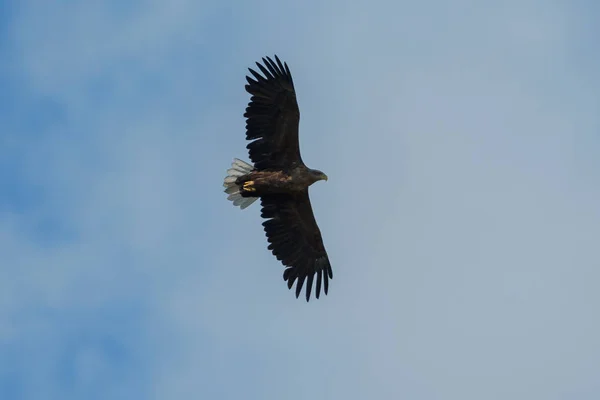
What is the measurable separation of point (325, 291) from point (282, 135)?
3185 millimetres

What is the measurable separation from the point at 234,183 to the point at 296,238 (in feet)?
5.24

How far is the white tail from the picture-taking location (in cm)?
2550

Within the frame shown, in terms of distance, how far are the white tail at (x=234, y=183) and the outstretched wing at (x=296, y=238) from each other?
393mm

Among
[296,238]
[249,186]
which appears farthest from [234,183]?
[296,238]

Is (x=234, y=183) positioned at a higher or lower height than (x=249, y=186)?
higher

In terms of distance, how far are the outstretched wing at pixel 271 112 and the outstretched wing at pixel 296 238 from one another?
1.11m

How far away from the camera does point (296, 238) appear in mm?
25906

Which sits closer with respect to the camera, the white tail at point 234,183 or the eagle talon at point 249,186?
the eagle talon at point 249,186

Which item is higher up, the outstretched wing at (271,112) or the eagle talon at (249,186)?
the outstretched wing at (271,112)

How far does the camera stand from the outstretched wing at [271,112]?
81.6 ft

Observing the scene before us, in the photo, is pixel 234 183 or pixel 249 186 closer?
pixel 249 186

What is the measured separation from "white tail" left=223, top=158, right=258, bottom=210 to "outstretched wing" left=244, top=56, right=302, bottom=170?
55 centimetres

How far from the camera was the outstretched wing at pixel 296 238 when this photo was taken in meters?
25.6

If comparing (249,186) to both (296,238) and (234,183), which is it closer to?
(234,183)
